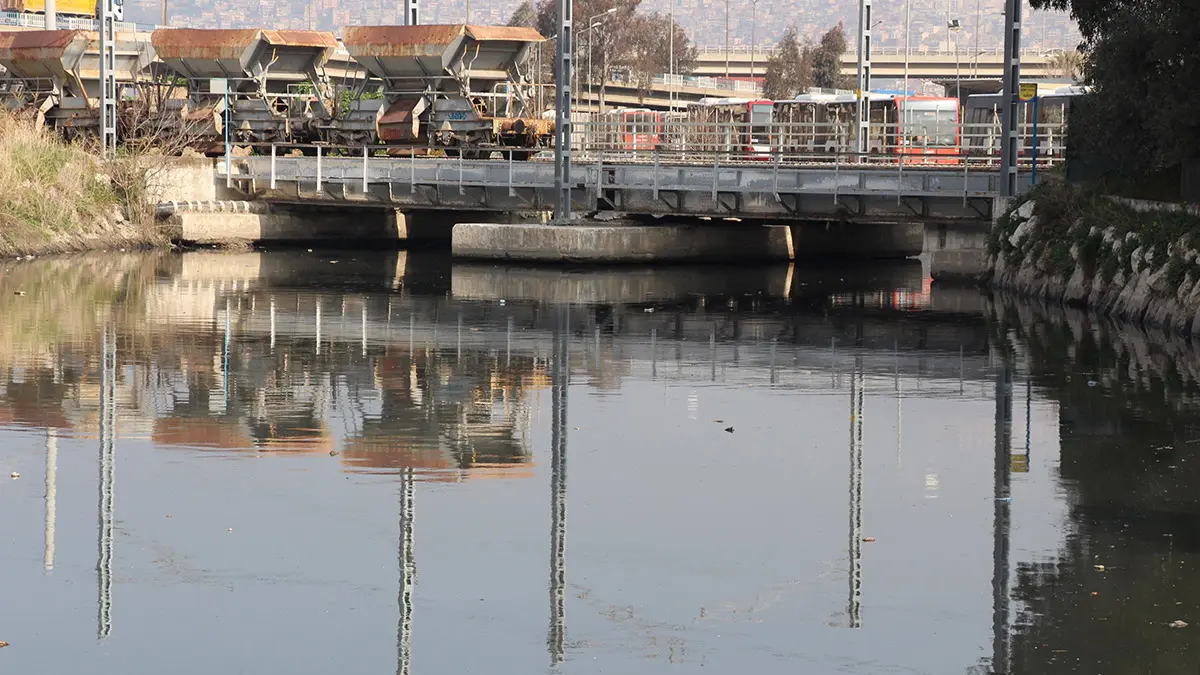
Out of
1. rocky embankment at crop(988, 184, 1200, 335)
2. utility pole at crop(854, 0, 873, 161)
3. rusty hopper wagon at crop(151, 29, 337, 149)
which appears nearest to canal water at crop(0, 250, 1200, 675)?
rocky embankment at crop(988, 184, 1200, 335)

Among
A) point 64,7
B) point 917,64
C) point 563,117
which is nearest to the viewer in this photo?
point 563,117

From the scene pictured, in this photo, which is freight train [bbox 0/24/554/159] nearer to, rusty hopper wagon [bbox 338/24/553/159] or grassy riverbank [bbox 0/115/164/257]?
rusty hopper wagon [bbox 338/24/553/159]

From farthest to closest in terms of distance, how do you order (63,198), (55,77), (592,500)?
(55,77), (63,198), (592,500)

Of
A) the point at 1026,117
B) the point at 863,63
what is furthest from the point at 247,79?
the point at 1026,117

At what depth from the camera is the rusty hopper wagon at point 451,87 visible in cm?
4962

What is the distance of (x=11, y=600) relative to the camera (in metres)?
10.8

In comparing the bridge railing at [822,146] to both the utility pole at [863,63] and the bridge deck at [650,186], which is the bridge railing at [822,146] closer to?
the utility pole at [863,63]

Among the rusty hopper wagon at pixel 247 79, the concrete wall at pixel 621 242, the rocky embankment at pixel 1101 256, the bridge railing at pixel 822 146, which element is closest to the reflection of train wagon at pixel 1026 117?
the bridge railing at pixel 822 146

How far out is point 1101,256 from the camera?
3119 cm

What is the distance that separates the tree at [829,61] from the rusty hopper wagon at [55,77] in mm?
81287

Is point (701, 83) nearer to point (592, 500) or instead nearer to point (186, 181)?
point (186, 181)

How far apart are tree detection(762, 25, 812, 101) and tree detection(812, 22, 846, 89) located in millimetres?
681

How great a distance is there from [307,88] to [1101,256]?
32.3 meters

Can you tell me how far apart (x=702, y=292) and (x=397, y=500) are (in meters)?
22.8
